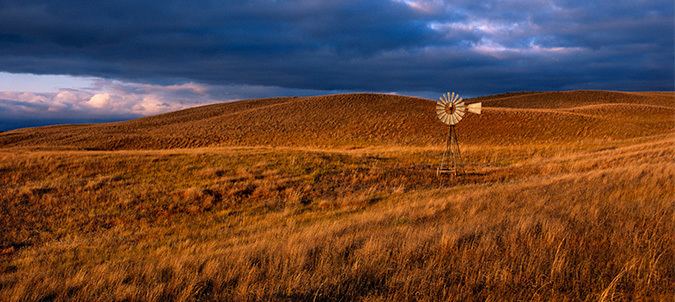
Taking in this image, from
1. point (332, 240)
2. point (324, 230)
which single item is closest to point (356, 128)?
point (324, 230)

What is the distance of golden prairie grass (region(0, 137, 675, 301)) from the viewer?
4285 mm

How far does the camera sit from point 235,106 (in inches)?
3750

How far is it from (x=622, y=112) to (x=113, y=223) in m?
79.7

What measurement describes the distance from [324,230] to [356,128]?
180ft

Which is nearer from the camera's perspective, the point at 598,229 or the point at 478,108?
the point at 598,229

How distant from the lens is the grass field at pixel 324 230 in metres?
4.33

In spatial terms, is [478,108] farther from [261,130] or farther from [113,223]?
[261,130]

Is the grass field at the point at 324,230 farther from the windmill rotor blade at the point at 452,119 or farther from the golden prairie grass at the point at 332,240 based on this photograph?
the windmill rotor blade at the point at 452,119

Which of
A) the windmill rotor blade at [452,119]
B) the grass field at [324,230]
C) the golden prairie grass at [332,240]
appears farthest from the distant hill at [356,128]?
the golden prairie grass at [332,240]

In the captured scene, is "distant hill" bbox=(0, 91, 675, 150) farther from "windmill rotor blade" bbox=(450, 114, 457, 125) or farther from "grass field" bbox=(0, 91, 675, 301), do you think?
"windmill rotor blade" bbox=(450, 114, 457, 125)

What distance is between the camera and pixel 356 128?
2435 inches

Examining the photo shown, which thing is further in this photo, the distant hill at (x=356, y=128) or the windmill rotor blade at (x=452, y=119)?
the distant hill at (x=356, y=128)

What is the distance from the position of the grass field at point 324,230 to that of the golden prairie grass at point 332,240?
0.10ft

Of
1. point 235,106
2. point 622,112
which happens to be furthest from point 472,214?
point 235,106
